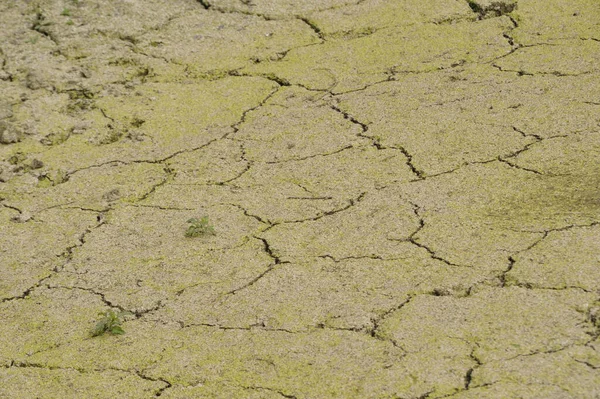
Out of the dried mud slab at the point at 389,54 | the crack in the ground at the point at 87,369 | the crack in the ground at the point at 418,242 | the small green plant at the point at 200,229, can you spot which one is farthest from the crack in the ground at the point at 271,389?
the dried mud slab at the point at 389,54

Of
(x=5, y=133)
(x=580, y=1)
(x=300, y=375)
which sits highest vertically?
(x=580, y=1)

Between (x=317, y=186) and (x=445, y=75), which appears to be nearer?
(x=317, y=186)

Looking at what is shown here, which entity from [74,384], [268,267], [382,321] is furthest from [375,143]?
[74,384]

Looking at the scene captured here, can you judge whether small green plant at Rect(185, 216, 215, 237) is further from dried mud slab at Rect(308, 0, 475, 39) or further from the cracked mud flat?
dried mud slab at Rect(308, 0, 475, 39)

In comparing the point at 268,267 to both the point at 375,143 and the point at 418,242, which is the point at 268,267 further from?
the point at 375,143

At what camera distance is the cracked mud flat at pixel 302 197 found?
2730 millimetres

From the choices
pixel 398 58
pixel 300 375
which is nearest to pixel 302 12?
pixel 398 58

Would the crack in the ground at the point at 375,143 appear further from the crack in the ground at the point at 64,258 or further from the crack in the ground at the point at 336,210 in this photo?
the crack in the ground at the point at 64,258

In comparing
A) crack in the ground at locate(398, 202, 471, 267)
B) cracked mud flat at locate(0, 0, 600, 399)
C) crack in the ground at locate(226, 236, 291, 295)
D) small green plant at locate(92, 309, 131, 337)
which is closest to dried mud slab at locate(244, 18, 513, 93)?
cracked mud flat at locate(0, 0, 600, 399)

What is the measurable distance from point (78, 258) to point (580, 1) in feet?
10.2

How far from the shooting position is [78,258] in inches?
138

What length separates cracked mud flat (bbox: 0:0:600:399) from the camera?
273 cm

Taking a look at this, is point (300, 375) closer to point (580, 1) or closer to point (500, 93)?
point (500, 93)

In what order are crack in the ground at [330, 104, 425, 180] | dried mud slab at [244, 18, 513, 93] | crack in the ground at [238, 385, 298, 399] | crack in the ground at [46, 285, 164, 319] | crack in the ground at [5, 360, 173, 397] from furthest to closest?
dried mud slab at [244, 18, 513, 93] < crack in the ground at [330, 104, 425, 180] < crack in the ground at [46, 285, 164, 319] < crack in the ground at [5, 360, 173, 397] < crack in the ground at [238, 385, 298, 399]
